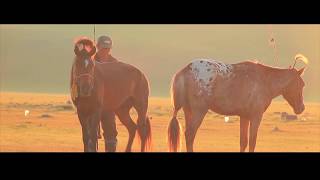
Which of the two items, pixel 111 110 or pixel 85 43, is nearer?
pixel 85 43

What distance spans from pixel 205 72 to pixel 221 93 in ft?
1.69

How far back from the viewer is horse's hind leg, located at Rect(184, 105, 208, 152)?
442 inches

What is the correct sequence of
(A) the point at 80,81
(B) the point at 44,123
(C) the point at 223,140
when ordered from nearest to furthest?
(A) the point at 80,81 → (C) the point at 223,140 → (B) the point at 44,123

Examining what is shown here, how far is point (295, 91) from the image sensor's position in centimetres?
1202

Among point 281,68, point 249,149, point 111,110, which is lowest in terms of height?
point 249,149

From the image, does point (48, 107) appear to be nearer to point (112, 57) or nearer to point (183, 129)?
point (112, 57)

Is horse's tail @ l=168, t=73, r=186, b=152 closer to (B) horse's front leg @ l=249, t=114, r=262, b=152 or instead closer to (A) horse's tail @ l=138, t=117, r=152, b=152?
(A) horse's tail @ l=138, t=117, r=152, b=152

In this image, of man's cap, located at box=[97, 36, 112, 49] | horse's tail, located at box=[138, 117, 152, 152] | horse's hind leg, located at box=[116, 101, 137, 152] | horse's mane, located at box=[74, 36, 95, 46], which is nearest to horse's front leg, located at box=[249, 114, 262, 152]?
horse's tail, located at box=[138, 117, 152, 152]

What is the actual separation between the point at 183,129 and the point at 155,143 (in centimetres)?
82

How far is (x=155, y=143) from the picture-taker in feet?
39.3

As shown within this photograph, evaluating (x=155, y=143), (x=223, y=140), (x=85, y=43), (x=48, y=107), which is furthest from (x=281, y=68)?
(x=48, y=107)

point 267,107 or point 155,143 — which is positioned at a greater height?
point 267,107

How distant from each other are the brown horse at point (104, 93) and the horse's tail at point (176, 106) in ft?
2.46

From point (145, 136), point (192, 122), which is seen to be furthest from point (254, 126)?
point (145, 136)
